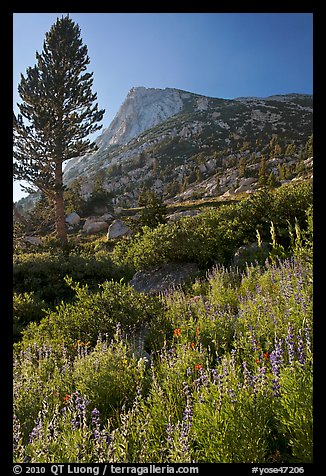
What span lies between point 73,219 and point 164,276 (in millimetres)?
19515

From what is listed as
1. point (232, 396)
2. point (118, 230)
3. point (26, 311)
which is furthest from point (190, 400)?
point (118, 230)

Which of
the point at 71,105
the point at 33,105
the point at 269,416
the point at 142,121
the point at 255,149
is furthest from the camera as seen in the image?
the point at 142,121

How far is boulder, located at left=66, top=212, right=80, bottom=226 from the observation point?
2588 centimetres

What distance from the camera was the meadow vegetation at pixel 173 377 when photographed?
1.95m

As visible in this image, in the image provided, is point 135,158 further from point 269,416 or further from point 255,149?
point 269,416

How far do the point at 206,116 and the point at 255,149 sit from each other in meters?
52.4

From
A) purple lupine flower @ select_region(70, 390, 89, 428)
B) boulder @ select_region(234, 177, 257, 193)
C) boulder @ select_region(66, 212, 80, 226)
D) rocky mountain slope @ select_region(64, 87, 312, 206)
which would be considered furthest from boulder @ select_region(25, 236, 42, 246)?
boulder @ select_region(234, 177, 257, 193)

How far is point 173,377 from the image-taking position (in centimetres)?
278

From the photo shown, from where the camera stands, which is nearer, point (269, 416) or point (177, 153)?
point (269, 416)

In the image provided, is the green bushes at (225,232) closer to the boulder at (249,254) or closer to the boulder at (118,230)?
the boulder at (249,254)

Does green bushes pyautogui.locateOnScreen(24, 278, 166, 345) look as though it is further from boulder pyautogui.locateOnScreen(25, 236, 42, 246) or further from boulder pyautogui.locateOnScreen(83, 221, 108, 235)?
boulder pyautogui.locateOnScreen(83, 221, 108, 235)

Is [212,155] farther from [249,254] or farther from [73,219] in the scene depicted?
[249,254]
